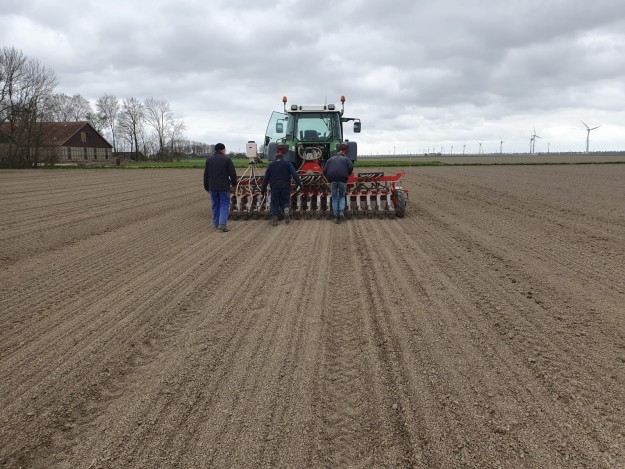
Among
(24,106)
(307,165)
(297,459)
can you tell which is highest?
(24,106)

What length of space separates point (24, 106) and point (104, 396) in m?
52.4

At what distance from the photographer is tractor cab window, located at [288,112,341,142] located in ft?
41.9

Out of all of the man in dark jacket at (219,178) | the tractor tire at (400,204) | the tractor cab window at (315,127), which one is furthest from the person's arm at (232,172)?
the tractor tire at (400,204)

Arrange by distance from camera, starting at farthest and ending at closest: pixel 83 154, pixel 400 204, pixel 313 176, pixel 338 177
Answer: pixel 83 154 < pixel 313 176 < pixel 400 204 < pixel 338 177

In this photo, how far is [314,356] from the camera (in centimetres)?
371

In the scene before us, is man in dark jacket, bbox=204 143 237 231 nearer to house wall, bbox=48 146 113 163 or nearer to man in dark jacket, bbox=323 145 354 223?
man in dark jacket, bbox=323 145 354 223

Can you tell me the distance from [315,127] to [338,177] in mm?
3129

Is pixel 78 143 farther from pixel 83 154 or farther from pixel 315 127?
pixel 315 127

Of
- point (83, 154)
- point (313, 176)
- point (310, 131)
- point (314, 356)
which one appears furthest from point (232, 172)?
point (83, 154)

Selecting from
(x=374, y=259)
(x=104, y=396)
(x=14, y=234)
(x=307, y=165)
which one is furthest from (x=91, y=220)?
(x=104, y=396)

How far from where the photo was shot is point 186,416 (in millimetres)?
2914

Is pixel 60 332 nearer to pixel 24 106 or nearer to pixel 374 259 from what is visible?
pixel 374 259

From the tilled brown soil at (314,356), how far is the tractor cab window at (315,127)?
576cm

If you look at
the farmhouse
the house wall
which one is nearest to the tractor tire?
the farmhouse
